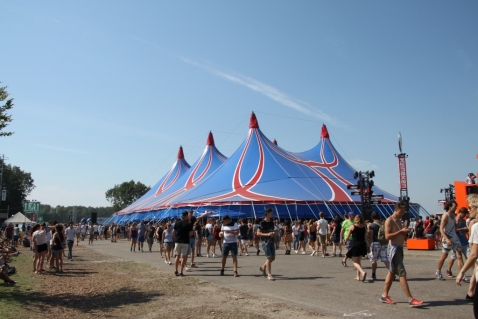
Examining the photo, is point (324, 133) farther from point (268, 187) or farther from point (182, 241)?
point (182, 241)

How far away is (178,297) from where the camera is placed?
6734 millimetres

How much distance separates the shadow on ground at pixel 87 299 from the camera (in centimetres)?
638

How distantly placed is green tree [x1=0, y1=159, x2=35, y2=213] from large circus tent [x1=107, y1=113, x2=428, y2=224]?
138ft

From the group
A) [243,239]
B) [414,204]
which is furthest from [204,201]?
[414,204]

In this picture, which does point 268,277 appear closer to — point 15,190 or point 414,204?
point 414,204

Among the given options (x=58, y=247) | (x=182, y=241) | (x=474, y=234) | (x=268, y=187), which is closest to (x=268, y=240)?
(x=182, y=241)

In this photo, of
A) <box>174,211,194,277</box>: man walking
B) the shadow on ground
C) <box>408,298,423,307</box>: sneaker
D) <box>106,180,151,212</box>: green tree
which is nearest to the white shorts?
<box>174,211,194,277</box>: man walking

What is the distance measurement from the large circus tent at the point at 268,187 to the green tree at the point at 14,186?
42157 millimetres

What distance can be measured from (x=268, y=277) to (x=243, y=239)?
6414 millimetres

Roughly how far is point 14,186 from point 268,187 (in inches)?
2318

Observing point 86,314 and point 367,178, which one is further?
point 367,178

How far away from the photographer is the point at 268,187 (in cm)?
2569

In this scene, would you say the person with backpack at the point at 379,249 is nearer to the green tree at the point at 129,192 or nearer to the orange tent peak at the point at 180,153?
the orange tent peak at the point at 180,153

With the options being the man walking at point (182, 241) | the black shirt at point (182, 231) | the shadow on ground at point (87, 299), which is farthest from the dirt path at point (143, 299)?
the black shirt at point (182, 231)
